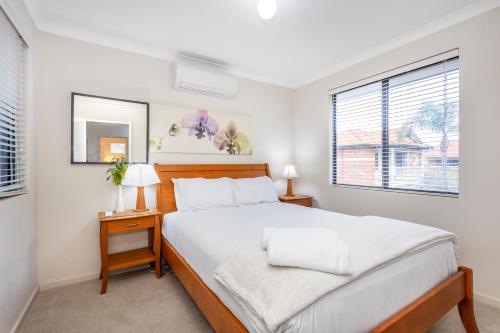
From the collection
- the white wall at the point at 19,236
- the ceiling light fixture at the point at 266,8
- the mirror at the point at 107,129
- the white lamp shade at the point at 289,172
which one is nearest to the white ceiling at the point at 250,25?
the ceiling light fixture at the point at 266,8

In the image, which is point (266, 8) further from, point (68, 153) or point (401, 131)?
point (68, 153)

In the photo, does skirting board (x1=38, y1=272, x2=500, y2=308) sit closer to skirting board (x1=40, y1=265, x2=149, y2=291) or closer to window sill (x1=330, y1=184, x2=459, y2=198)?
skirting board (x1=40, y1=265, x2=149, y2=291)

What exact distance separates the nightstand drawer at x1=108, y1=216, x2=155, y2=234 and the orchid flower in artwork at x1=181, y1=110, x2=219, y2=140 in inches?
48.2

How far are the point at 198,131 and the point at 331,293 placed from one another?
102 inches

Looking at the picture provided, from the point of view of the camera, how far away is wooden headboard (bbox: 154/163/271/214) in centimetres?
285

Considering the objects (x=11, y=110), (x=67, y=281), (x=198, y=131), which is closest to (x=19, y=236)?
(x=67, y=281)

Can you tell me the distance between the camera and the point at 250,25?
2.38 metres

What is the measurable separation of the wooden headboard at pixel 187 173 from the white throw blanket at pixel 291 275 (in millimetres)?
1717

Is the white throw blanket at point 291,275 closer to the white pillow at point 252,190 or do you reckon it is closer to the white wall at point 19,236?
the white wall at point 19,236

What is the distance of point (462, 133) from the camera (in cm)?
220

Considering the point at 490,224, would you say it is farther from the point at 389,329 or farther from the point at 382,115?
the point at 389,329

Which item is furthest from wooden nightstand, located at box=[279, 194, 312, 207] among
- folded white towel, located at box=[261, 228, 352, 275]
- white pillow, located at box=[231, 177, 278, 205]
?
folded white towel, located at box=[261, 228, 352, 275]

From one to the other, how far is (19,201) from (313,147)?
11.2 ft

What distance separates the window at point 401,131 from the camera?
7.66ft
